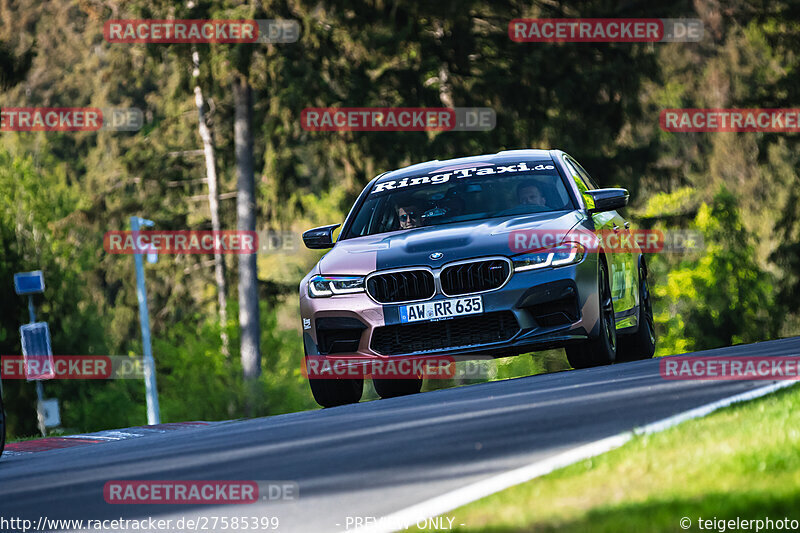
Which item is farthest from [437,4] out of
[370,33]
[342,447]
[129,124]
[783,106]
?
[342,447]

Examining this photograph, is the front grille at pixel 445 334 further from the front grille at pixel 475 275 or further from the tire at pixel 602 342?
the tire at pixel 602 342

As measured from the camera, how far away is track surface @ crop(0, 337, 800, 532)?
6.05 metres

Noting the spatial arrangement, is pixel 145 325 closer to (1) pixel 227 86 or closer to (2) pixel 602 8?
(1) pixel 227 86

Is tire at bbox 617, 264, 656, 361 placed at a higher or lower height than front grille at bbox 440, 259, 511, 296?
lower

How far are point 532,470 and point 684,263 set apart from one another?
67.5m

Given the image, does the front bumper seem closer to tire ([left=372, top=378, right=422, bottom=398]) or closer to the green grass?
tire ([left=372, top=378, right=422, bottom=398])

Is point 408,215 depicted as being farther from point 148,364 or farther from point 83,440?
point 148,364

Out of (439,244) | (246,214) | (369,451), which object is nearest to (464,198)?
(439,244)

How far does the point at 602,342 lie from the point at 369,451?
172 inches

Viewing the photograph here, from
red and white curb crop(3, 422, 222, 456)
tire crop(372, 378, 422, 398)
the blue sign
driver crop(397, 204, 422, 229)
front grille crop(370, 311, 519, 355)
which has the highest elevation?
driver crop(397, 204, 422, 229)

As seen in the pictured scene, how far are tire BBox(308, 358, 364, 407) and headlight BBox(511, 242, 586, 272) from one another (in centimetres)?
181

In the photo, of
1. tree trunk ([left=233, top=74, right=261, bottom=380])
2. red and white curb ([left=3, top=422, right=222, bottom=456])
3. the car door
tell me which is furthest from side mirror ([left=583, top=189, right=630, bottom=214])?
tree trunk ([left=233, top=74, right=261, bottom=380])

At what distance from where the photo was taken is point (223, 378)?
42875mm

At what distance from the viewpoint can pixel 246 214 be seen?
33.8 m
